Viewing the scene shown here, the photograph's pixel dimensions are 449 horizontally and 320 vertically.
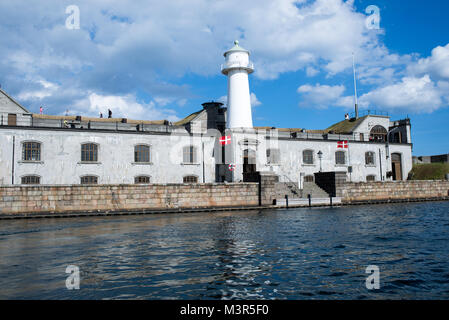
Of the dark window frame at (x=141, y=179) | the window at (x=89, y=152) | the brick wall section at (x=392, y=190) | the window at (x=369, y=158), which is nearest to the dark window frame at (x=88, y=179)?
the window at (x=89, y=152)

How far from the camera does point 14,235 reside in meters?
14.5

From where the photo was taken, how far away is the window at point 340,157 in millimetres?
39500

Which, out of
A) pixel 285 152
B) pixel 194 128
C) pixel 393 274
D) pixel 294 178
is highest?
pixel 194 128

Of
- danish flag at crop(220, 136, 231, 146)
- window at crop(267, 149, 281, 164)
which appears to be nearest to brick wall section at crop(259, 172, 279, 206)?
danish flag at crop(220, 136, 231, 146)

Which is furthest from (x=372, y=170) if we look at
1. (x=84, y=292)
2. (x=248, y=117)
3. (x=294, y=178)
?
(x=84, y=292)

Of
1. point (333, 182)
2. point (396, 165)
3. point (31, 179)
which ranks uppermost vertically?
point (396, 165)

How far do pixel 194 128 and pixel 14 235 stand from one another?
2212 cm

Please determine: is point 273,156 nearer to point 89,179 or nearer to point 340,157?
point 340,157

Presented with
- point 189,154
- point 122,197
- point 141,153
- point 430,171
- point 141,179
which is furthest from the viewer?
point 430,171

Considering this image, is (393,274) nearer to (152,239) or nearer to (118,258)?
(118,258)

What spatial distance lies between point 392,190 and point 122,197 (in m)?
25.1

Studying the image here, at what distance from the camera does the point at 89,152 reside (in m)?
30.1

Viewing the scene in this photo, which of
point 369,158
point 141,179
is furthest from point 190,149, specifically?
point 369,158

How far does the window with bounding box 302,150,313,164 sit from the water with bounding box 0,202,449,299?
22.8m
